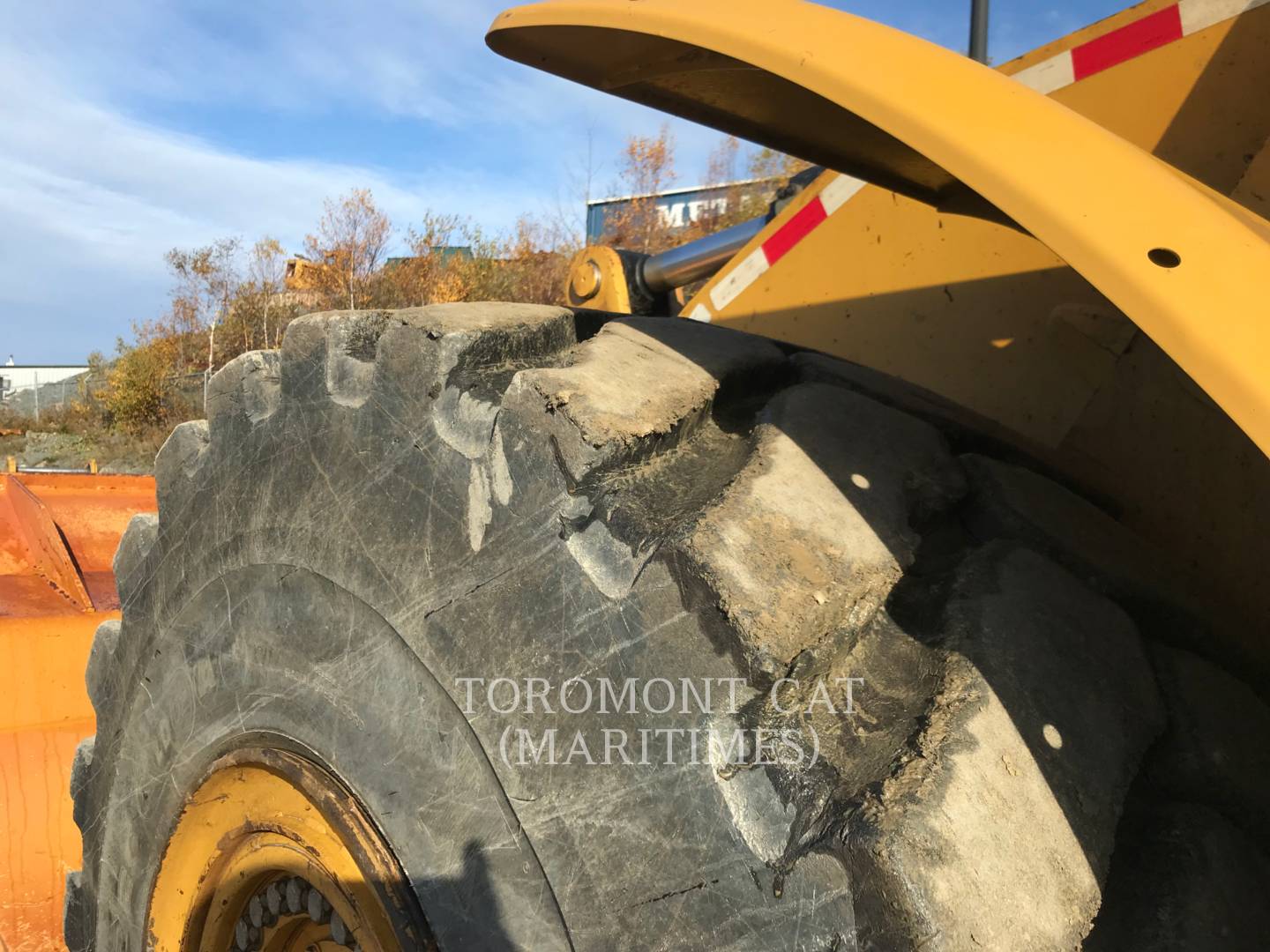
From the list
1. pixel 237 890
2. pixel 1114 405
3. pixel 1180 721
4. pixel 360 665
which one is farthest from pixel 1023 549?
pixel 237 890

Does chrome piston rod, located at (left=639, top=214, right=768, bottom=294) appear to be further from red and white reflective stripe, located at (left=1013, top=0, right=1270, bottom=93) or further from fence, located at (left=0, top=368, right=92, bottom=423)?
fence, located at (left=0, top=368, right=92, bottom=423)

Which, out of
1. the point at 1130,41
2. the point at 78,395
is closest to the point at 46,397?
the point at 78,395

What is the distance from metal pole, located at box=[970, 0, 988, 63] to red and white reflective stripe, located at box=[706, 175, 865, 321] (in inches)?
30.1

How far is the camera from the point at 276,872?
3.92 ft

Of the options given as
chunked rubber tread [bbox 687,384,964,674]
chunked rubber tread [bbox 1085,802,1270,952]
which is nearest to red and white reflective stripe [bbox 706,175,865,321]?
chunked rubber tread [bbox 687,384,964,674]

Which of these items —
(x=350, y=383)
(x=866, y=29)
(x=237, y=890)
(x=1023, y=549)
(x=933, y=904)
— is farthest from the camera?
(x=237, y=890)

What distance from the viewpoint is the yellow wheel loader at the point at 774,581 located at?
715 mm

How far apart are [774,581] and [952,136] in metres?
0.36

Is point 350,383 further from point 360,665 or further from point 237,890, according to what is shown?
point 237,890

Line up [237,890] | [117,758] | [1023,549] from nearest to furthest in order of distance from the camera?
1. [1023,549]
2. [237,890]
3. [117,758]

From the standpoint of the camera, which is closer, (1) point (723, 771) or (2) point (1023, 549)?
(1) point (723, 771)

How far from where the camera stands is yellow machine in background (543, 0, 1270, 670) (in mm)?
606

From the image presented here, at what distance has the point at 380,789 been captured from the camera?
101 cm

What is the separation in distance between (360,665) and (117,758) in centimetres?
71
